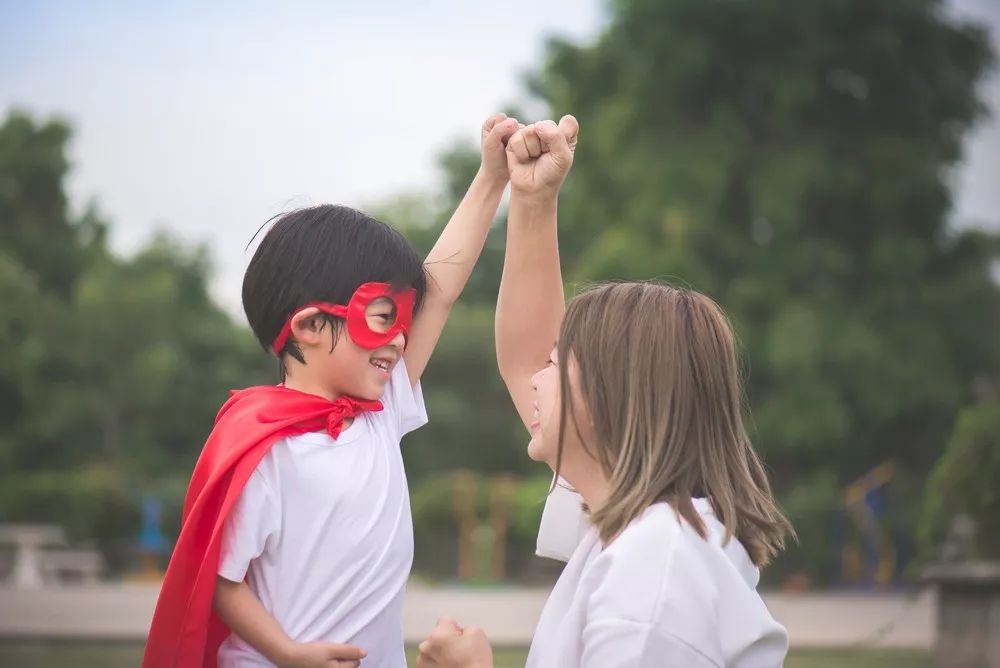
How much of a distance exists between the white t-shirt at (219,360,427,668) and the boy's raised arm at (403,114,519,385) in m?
0.36

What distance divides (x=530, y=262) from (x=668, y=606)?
107cm

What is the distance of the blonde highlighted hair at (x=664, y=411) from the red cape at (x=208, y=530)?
68cm

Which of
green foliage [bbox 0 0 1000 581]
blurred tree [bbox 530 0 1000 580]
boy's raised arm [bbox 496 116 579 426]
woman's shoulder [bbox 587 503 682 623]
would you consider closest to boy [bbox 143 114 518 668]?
boy's raised arm [bbox 496 116 579 426]

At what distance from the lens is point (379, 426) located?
2867 mm

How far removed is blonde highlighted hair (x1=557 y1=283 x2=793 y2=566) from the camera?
84.4 inches

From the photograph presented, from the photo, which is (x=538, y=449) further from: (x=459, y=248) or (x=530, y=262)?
(x=459, y=248)

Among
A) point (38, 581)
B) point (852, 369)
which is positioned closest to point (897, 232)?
point (852, 369)

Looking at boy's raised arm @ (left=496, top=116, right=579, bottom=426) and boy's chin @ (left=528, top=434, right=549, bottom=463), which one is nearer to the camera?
boy's chin @ (left=528, top=434, right=549, bottom=463)

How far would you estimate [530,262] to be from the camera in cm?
283

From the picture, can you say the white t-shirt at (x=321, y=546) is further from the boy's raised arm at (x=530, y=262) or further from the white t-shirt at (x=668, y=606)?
the white t-shirt at (x=668, y=606)

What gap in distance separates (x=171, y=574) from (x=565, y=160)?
1154 mm

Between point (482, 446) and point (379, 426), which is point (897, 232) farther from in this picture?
point (379, 426)

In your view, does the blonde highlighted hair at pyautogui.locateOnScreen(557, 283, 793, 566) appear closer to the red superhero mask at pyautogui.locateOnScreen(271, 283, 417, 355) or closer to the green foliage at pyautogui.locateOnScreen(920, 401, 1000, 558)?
the red superhero mask at pyautogui.locateOnScreen(271, 283, 417, 355)

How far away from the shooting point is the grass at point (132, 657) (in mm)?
8320
